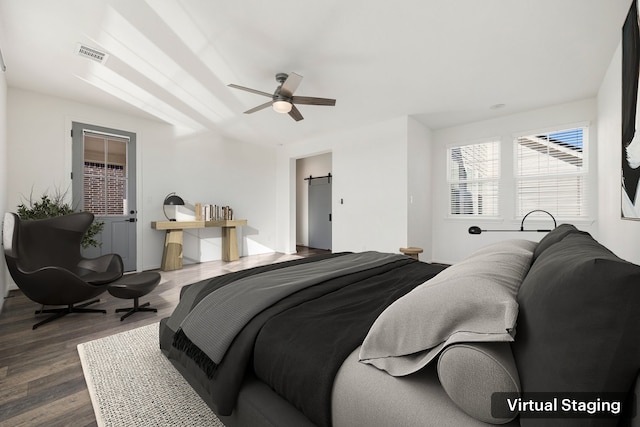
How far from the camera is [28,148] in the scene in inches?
159

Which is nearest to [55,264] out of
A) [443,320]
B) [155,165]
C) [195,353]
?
[155,165]

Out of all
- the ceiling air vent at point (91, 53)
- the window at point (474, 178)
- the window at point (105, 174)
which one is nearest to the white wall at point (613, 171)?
the window at point (474, 178)

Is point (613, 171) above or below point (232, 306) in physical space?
above

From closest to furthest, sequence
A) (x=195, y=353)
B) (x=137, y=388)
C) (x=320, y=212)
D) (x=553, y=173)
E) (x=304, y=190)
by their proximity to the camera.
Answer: (x=195, y=353) → (x=137, y=388) → (x=553, y=173) → (x=320, y=212) → (x=304, y=190)

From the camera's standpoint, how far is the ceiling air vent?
295 centimetres

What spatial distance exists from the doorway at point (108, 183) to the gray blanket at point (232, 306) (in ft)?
13.6

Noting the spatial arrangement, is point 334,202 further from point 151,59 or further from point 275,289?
point 275,289

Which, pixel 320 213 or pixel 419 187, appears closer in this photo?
pixel 419 187

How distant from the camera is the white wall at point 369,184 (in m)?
5.00

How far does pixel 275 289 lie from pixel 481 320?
41.2 inches

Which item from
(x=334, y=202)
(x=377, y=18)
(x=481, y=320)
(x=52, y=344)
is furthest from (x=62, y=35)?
(x=334, y=202)

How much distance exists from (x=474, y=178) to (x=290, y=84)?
12.8 ft

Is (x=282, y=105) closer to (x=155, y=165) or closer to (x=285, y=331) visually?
(x=285, y=331)

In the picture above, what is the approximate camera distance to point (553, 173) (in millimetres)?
4473
